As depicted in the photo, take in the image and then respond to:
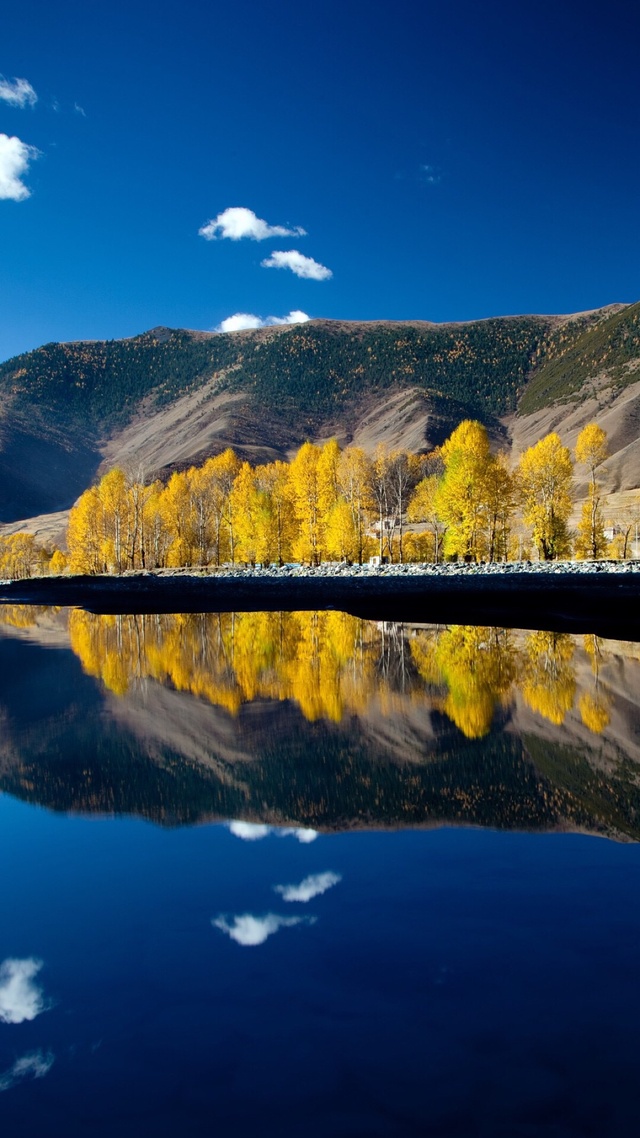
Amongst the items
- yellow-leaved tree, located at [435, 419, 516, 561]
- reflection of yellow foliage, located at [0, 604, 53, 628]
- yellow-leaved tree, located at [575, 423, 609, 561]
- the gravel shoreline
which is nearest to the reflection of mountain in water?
the gravel shoreline

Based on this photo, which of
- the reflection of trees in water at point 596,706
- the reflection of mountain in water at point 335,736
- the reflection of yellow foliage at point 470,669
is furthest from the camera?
the reflection of yellow foliage at point 470,669

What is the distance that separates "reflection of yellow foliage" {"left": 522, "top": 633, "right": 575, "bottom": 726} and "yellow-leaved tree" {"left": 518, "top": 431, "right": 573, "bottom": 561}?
31.4m

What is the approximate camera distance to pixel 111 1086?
13.5ft

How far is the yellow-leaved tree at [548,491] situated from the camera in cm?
5322

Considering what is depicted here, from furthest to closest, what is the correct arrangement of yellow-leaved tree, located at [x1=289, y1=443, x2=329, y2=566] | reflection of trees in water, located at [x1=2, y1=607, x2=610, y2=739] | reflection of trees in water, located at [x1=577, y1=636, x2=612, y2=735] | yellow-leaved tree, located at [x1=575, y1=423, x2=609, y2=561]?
yellow-leaved tree, located at [x1=289, y1=443, x2=329, y2=566]
yellow-leaved tree, located at [x1=575, y1=423, x2=609, y2=561]
reflection of trees in water, located at [x1=2, y1=607, x2=610, y2=739]
reflection of trees in water, located at [x1=577, y1=636, x2=612, y2=735]

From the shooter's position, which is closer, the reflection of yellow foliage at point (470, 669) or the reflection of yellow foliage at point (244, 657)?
the reflection of yellow foliage at point (470, 669)

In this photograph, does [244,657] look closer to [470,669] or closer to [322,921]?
[470,669]

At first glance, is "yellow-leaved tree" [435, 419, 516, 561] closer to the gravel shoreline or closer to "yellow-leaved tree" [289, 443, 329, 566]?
the gravel shoreline

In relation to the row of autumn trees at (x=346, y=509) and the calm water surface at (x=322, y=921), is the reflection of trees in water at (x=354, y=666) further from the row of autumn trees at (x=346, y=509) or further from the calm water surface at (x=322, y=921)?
the row of autumn trees at (x=346, y=509)

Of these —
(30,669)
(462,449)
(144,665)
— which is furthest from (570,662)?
(462,449)

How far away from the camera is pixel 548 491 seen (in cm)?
5328

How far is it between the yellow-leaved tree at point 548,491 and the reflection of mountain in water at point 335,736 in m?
34.2

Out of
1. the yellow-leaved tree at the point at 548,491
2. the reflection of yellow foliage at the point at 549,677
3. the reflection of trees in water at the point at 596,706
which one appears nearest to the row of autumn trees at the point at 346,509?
the yellow-leaved tree at the point at 548,491

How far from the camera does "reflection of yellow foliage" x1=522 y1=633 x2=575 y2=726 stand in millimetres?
13398
